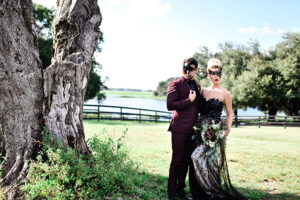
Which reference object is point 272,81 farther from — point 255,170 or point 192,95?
point 192,95

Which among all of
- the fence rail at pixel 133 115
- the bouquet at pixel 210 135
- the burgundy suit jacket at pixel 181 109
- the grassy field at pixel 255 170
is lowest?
the grassy field at pixel 255 170

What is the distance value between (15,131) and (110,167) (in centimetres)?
162

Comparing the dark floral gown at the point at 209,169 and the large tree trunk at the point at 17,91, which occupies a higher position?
the large tree trunk at the point at 17,91

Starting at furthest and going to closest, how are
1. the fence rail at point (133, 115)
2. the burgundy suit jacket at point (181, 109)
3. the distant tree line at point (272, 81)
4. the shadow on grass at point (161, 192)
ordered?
1. the distant tree line at point (272, 81)
2. the fence rail at point (133, 115)
3. the shadow on grass at point (161, 192)
4. the burgundy suit jacket at point (181, 109)

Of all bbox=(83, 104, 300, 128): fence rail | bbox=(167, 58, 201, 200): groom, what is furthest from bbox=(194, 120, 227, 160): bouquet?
bbox=(83, 104, 300, 128): fence rail

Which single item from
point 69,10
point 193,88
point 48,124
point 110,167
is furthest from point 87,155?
point 69,10

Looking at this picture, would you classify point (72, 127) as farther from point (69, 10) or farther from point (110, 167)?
point (69, 10)

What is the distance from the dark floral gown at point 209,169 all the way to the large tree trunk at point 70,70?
1.91 metres

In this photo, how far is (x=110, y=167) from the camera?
432 cm

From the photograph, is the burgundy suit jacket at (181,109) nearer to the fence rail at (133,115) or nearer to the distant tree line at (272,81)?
the fence rail at (133,115)

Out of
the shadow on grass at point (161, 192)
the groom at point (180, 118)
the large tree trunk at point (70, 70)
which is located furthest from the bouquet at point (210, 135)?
the large tree trunk at point (70, 70)

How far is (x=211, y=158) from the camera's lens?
165 inches

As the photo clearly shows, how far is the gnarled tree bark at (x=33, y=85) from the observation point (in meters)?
3.93

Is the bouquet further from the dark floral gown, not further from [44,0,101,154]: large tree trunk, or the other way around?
[44,0,101,154]: large tree trunk
